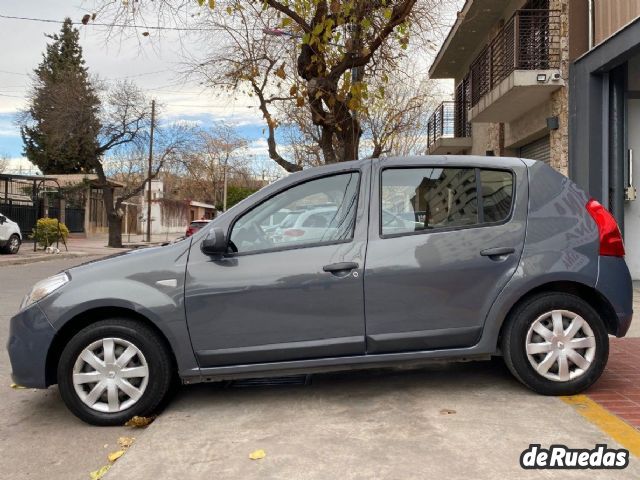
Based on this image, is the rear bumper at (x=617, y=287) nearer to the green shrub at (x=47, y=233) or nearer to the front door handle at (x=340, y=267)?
the front door handle at (x=340, y=267)

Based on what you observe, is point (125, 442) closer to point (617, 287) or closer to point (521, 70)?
point (617, 287)

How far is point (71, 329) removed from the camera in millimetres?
3975

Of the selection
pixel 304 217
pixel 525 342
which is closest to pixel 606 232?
pixel 525 342

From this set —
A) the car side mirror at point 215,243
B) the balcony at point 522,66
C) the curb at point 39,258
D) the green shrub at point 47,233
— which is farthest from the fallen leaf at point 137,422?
the green shrub at point 47,233

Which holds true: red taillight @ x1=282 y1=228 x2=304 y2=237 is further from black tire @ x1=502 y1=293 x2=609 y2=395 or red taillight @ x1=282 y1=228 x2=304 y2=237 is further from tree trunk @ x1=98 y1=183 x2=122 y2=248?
tree trunk @ x1=98 y1=183 x2=122 y2=248

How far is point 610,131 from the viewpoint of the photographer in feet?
33.3

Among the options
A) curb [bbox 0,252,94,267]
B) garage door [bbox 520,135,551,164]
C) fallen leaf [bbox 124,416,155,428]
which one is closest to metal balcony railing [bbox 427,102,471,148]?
garage door [bbox 520,135,551,164]

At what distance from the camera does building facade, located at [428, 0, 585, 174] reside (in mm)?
11188

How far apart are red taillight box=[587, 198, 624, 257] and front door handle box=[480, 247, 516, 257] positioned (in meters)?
0.67

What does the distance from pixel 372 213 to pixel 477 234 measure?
2.41 feet

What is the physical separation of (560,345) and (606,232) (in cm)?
86

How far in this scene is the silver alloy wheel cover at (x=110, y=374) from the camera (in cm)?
386

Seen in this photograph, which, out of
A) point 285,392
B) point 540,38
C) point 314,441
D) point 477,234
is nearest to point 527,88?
point 540,38

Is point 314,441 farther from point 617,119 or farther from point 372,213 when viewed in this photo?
point 617,119
